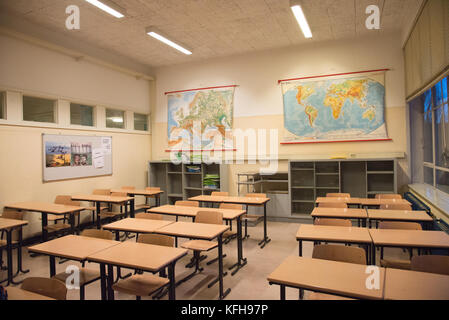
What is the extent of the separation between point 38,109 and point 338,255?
5.87m

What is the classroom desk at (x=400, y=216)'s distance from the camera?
3697 millimetres

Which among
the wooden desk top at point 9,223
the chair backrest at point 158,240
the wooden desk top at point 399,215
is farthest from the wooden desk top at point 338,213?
the wooden desk top at point 9,223

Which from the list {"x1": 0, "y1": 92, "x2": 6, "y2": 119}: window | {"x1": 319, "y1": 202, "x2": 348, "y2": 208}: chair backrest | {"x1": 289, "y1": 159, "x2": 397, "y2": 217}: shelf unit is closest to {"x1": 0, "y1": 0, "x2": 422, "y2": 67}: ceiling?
{"x1": 0, "y1": 92, "x2": 6, "y2": 119}: window

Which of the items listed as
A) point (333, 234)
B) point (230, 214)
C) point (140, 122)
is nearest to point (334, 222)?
point (333, 234)

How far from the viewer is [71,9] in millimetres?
5176

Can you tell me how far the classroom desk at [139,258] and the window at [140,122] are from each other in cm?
594

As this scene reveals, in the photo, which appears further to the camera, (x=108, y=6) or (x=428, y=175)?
(x=428, y=175)

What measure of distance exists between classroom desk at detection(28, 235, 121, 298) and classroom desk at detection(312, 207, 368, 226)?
8.65ft

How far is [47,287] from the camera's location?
2.15 meters

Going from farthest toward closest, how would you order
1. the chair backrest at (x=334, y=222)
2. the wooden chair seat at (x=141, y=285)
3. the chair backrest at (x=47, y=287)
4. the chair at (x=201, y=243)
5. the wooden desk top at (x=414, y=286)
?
the chair at (x=201, y=243) < the chair backrest at (x=334, y=222) < the wooden chair seat at (x=141, y=285) < the chair backrest at (x=47, y=287) < the wooden desk top at (x=414, y=286)

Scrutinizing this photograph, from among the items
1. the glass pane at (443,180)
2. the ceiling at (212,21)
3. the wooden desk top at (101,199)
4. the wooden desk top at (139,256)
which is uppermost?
the ceiling at (212,21)

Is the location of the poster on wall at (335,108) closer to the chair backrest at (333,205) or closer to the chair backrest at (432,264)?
the chair backrest at (333,205)

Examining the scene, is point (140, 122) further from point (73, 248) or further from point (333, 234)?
point (333, 234)
